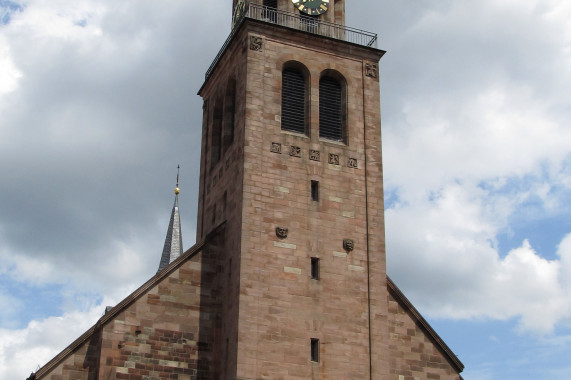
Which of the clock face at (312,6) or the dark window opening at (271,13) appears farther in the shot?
the clock face at (312,6)

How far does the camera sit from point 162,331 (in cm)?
3241

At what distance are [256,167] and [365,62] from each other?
7837 millimetres

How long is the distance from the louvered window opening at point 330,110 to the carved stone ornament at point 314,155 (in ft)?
4.17

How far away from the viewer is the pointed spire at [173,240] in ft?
247

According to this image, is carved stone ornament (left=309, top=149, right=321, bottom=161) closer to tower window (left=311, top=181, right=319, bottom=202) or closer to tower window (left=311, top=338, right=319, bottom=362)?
tower window (left=311, top=181, right=319, bottom=202)

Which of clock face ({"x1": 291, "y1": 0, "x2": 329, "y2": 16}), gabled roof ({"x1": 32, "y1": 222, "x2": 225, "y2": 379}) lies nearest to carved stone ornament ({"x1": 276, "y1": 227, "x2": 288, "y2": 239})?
gabled roof ({"x1": 32, "y1": 222, "x2": 225, "y2": 379})

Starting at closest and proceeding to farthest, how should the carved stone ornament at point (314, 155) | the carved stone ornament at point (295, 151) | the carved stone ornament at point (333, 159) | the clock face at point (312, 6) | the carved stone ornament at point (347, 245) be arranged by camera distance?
1. the carved stone ornament at point (347, 245)
2. the carved stone ornament at point (295, 151)
3. the carved stone ornament at point (314, 155)
4. the carved stone ornament at point (333, 159)
5. the clock face at point (312, 6)

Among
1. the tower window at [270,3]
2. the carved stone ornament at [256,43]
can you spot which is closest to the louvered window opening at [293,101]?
the carved stone ornament at [256,43]

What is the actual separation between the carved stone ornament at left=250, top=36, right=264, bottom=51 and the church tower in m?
0.05

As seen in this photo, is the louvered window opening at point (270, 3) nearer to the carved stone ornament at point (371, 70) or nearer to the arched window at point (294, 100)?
the arched window at point (294, 100)

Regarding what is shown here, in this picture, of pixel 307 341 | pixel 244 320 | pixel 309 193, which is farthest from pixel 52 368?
pixel 309 193

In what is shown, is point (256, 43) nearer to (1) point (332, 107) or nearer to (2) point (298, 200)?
(1) point (332, 107)

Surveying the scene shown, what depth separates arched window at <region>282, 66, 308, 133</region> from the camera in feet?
118

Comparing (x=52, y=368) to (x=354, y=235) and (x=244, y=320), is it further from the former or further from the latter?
(x=354, y=235)
